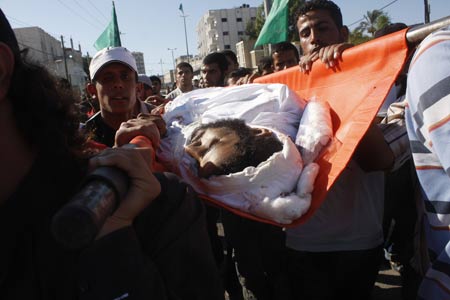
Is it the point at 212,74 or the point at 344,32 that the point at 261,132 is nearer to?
the point at 344,32

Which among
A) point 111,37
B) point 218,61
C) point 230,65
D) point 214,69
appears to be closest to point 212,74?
point 214,69

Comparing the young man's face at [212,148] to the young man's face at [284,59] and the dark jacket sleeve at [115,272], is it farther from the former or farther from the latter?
the young man's face at [284,59]

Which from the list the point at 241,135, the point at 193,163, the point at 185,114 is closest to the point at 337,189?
the point at 241,135

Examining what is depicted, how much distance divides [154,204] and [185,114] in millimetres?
1043

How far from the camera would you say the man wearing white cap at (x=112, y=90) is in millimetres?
2660

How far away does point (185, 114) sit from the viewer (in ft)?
6.57

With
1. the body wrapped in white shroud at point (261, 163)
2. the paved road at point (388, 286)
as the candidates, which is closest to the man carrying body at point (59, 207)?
the body wrapped in white shroud at point (261, 163)

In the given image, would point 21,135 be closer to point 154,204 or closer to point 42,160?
point 42,160

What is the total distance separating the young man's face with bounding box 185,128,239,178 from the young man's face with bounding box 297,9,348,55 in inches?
53.0

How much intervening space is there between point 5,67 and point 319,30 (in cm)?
220

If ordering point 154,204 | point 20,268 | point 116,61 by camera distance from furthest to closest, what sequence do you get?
point 116,61 < point 154,204 < point 20,268

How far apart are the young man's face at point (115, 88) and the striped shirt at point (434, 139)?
1943 millimetres

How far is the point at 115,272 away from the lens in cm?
88

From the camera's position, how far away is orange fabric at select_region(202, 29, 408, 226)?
144 cm
